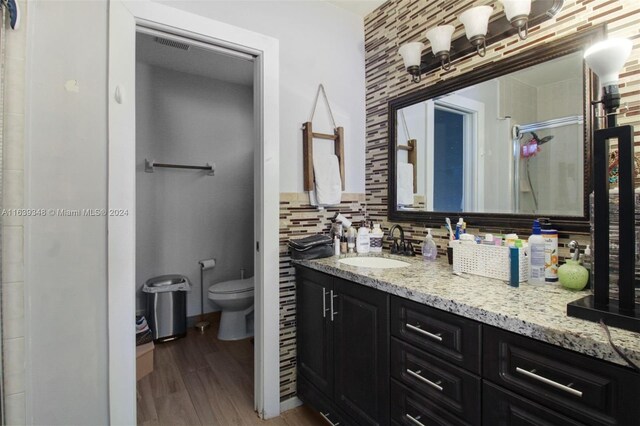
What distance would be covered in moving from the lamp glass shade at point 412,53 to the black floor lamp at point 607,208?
3.03 feet

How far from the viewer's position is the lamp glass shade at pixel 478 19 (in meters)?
1.30

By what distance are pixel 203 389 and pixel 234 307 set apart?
2.43 ft

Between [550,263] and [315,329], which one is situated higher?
[550,263]

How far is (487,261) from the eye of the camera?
123cm

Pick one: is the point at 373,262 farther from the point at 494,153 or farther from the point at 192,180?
the point at 192,180

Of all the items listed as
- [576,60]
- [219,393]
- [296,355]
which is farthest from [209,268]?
[576,60]

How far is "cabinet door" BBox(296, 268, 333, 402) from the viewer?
1488 mm

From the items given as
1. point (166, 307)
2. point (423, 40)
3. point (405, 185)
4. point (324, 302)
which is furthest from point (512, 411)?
point (166, 307)

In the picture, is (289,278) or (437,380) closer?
(437,380)

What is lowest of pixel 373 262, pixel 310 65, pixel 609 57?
pixel 373 262

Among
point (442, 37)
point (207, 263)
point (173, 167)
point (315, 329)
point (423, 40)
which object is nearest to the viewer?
point (442, 37)

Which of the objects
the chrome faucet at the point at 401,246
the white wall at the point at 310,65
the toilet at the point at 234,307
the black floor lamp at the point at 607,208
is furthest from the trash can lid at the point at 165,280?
the black floor lamp at the point at 607,208

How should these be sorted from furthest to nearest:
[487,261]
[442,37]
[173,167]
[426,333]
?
[173,167] < [442,37] < [487,261] < [426,333]

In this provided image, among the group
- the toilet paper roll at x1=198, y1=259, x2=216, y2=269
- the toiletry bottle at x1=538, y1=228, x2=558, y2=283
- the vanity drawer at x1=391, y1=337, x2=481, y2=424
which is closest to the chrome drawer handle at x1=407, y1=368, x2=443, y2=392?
the vanity drawer at x1=391, y1=337, x2=481, y2=424
